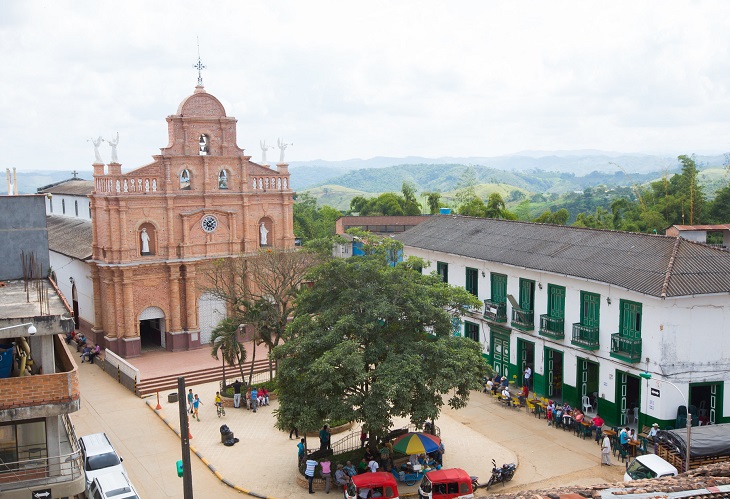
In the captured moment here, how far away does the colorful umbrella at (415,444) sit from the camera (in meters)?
22.0

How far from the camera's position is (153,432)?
2830 cm

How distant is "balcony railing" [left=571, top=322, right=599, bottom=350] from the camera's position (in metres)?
26.8

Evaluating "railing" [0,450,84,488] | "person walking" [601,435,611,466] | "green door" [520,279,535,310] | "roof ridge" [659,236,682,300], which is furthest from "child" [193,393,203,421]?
"roof ridge" [659,236,682,300]

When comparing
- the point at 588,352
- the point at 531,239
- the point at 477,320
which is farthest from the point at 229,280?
the point at 588,352

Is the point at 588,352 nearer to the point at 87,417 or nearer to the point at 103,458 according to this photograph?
the point at 103,458

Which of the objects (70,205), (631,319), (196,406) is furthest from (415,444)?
(70,205)

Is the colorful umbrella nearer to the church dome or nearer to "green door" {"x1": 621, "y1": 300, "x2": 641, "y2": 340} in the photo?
"green door" {"x1": 621, "y1": 300, "x2": 641, "y2": 340}

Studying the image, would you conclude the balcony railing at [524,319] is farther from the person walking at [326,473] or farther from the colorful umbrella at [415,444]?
the person walking at [326,473]

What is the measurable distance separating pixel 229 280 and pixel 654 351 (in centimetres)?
2117

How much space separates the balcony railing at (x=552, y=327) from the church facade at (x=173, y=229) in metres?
17.6

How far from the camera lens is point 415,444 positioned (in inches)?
868

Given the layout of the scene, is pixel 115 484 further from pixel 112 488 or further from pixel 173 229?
pixel 173 229

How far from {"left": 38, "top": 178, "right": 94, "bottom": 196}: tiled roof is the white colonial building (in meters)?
25.9

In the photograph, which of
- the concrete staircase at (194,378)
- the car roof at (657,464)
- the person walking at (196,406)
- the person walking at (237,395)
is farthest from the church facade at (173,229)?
the car roof at (657,464)
